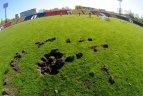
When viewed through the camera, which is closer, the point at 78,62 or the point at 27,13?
the point at 78,62

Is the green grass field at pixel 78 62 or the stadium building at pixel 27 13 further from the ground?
the stadium building at pixel 27 13

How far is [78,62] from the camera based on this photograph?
44469 millimetres

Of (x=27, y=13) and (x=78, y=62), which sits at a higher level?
(x=27, y=13)

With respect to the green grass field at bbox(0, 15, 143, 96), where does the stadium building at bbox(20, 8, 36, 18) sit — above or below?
above

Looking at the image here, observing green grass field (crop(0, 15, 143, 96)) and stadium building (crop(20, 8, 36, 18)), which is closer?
green grass field (crop(0, 15, 143, 96))

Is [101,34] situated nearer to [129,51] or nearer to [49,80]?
[129,51]

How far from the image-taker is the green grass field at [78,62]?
130 feet

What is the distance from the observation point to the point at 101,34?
55.0m

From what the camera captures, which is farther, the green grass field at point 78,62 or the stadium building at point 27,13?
the stadium building at point 27,13

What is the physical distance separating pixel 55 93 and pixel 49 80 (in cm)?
268

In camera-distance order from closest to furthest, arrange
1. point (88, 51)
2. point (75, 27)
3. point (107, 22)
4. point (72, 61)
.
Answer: point (72, 61) → point (88, 51) → point (75, 27) → point (107, 22)

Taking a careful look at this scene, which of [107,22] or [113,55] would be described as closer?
[113,55]

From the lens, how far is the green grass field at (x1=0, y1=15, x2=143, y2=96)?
3956 cm

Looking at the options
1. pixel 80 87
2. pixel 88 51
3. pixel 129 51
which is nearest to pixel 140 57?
pixel 129 51
